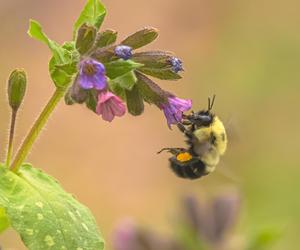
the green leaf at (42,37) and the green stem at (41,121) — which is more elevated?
the green leaf at (42,37)

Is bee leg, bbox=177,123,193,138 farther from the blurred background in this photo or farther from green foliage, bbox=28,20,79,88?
the blurred background

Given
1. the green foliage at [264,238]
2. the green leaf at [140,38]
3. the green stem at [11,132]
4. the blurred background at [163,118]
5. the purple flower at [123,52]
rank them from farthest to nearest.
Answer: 1. the blurred background at [163,118]
2. the green foliage at [264,238]
3. the green leaf at [140,38]
4. the green stem at [11,132]
5. the purple flower at [123,52]

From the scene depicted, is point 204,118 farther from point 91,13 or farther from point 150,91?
point 91,13

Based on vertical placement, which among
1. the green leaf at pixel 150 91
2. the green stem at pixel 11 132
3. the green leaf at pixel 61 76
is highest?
the green leaf at pixel 150 91

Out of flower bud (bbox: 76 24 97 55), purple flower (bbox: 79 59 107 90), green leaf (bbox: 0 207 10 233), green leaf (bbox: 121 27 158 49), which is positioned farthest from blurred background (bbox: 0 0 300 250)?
purple flower (bbox: 79 59 107 90)

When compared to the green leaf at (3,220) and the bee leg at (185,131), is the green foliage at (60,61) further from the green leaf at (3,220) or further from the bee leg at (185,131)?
the bee leg at (185,131)

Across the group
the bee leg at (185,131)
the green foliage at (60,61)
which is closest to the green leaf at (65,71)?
the green foliage at (60,61)

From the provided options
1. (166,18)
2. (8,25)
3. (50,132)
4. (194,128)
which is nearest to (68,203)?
(194,128)
